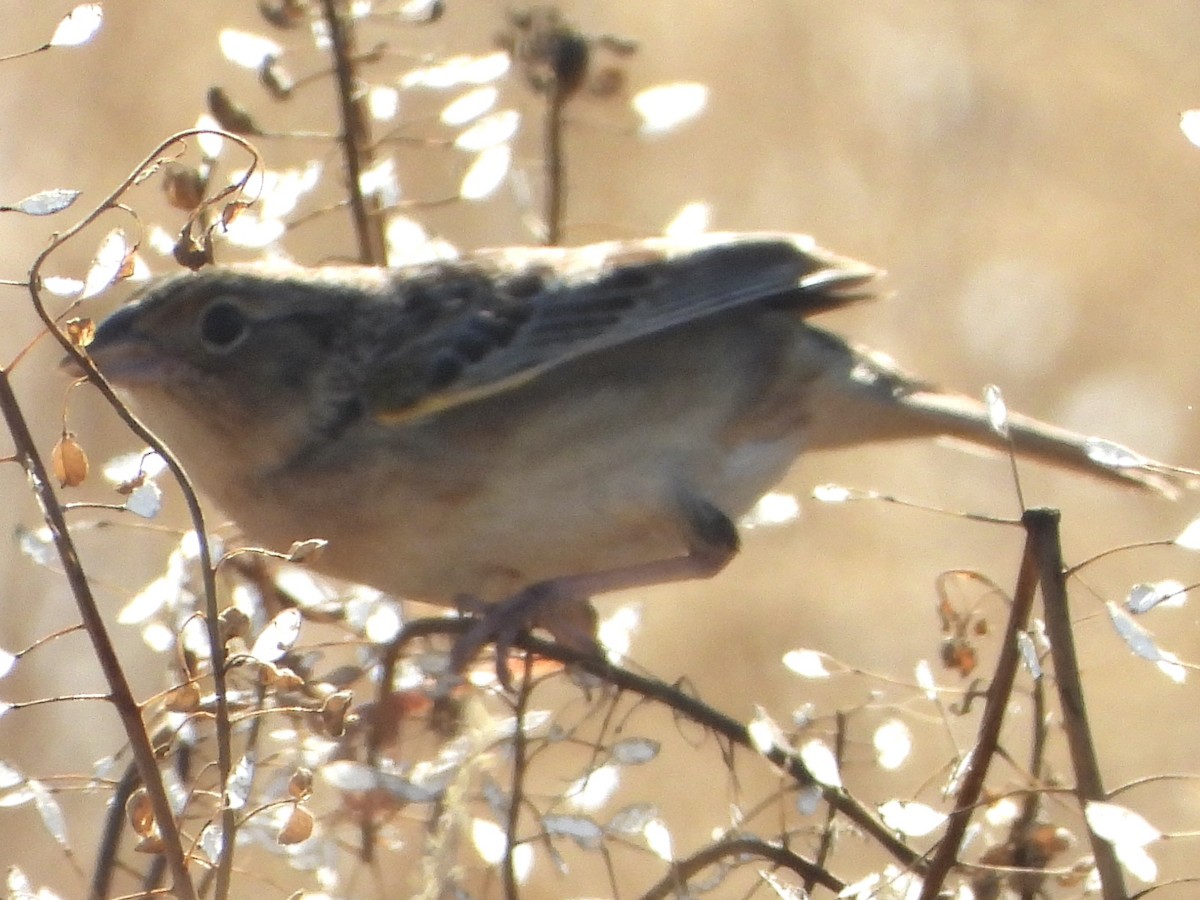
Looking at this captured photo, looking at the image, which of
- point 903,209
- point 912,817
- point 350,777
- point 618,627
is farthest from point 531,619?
point 903,209

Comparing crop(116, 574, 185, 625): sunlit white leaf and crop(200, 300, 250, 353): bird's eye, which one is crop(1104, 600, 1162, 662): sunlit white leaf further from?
crop(200, 300, 250, 353): bird's eye

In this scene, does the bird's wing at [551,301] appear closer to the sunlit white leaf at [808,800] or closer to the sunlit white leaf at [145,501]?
the sunlit white leaf at [808,800]

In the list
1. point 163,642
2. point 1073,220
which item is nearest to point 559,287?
point 163,642

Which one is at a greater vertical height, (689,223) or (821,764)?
(689,223)

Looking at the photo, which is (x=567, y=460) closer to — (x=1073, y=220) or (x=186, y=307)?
(x=186, y=307)

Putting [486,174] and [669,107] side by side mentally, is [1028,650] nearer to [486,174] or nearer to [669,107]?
[486,174]
